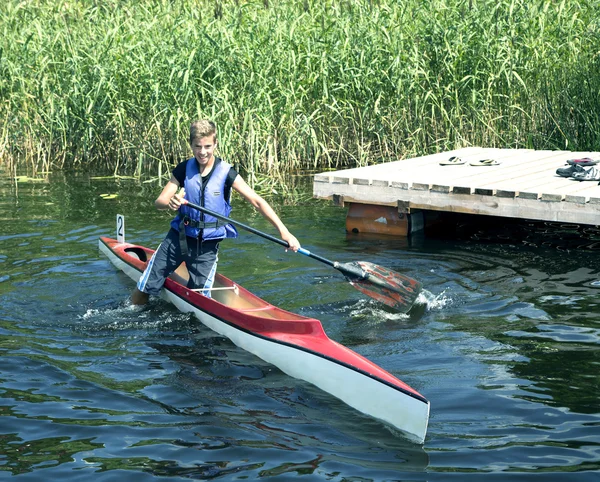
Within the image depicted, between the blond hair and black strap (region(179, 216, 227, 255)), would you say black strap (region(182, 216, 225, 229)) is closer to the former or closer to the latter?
black strap (region(179, 216, 227, 255))

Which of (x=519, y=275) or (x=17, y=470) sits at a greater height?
(x=519, y=275)

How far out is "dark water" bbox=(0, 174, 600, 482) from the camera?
405 centimetres

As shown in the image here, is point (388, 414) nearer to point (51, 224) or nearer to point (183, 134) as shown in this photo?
point (51, 224)

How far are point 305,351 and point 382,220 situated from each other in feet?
12.7

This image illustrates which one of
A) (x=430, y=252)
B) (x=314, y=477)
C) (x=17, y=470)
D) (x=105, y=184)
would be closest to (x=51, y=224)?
(x=105, y=184)

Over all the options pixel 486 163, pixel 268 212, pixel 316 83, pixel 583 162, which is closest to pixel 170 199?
pixel 268 212

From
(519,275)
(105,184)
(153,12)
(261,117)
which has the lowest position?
(519,275)

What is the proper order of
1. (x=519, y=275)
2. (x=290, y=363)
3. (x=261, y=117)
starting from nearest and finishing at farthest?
(x=290, y=363) < (x=519, y=275) < (x=261, y=117)

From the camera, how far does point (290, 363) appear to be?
16.6 ft

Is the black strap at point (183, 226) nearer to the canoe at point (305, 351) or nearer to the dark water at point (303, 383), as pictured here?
the canoe at point (305, 351)

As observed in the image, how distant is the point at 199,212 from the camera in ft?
19.1

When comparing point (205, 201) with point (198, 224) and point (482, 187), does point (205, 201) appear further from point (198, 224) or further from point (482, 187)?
point (482, 187)

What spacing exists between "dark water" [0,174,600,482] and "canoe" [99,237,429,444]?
0.09 meters

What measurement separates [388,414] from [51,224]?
5.34 metres
